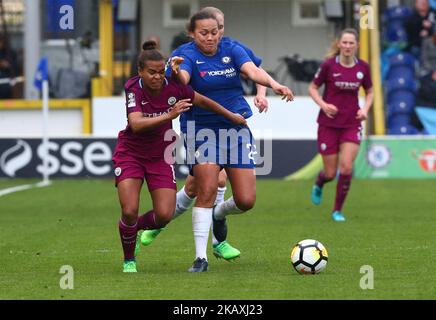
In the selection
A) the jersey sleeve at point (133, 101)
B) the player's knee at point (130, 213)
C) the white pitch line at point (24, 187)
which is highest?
the jersey sleeve at point (133, 101)

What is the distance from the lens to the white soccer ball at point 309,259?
9.73 meters

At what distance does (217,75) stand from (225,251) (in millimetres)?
1566

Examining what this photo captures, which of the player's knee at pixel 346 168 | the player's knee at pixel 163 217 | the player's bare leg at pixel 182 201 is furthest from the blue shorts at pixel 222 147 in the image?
the player's knee at pixel 346 168

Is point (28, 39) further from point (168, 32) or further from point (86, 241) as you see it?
point (86, 241)

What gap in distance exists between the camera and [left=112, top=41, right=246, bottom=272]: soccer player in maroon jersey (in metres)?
9.78

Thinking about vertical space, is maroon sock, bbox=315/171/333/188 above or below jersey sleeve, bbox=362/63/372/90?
below

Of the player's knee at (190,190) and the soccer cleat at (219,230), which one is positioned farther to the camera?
the player's knee at (190,190)

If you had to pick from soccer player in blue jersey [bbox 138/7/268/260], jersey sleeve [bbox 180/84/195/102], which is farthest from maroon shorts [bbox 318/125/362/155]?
jersey sleeve [bbox 180/84/195/102]

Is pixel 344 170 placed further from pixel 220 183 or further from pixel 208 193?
pixel 208 193

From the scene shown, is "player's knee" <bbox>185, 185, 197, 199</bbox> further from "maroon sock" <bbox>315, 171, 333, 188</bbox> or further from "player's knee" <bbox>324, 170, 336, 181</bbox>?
"maroon sock" <bbox>315, 171, 333, 188</bbox>

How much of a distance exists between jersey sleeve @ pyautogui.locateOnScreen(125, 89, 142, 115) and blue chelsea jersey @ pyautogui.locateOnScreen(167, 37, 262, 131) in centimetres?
58

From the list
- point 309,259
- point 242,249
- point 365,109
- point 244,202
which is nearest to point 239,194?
point 244,202

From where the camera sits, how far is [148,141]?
10.1 m

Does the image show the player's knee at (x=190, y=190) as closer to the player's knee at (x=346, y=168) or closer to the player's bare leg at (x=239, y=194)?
the player's bare leg at (x=239, y=194)
